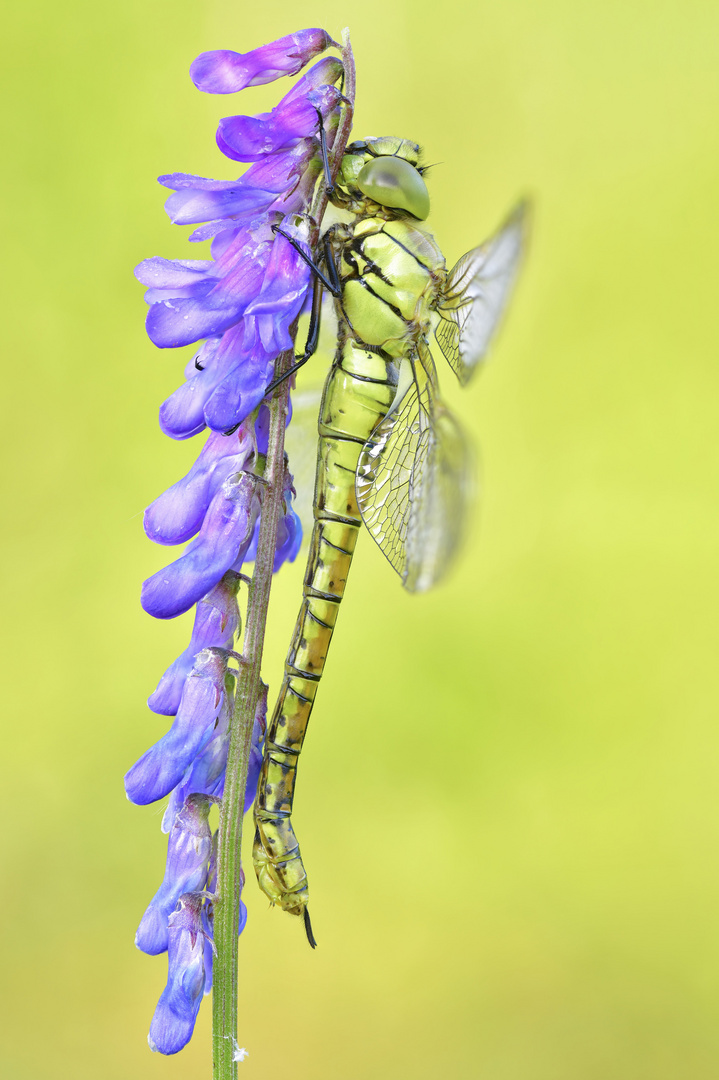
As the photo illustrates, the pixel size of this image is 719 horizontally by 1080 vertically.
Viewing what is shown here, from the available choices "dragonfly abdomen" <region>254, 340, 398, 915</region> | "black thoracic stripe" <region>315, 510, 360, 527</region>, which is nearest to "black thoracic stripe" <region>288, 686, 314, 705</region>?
"dragonfly abdomen" <region>254, 340, 398, 915</region>

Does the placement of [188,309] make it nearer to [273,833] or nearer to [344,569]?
[344,569]

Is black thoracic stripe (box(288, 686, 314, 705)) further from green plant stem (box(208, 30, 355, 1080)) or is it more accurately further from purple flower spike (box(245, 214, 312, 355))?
purple flower spike (box(245, 214, 312, 355))

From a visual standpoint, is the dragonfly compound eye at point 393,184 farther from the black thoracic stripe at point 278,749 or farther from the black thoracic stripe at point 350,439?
the black thoracic stripe at point 278,749

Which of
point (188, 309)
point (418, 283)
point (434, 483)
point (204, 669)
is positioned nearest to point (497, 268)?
point (418, 283)

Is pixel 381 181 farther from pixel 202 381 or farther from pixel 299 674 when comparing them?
pixel 299 674

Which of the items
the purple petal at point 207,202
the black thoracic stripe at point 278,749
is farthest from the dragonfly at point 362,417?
the purple petal at point 207,202

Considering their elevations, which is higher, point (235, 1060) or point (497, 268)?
point (497, 268)
